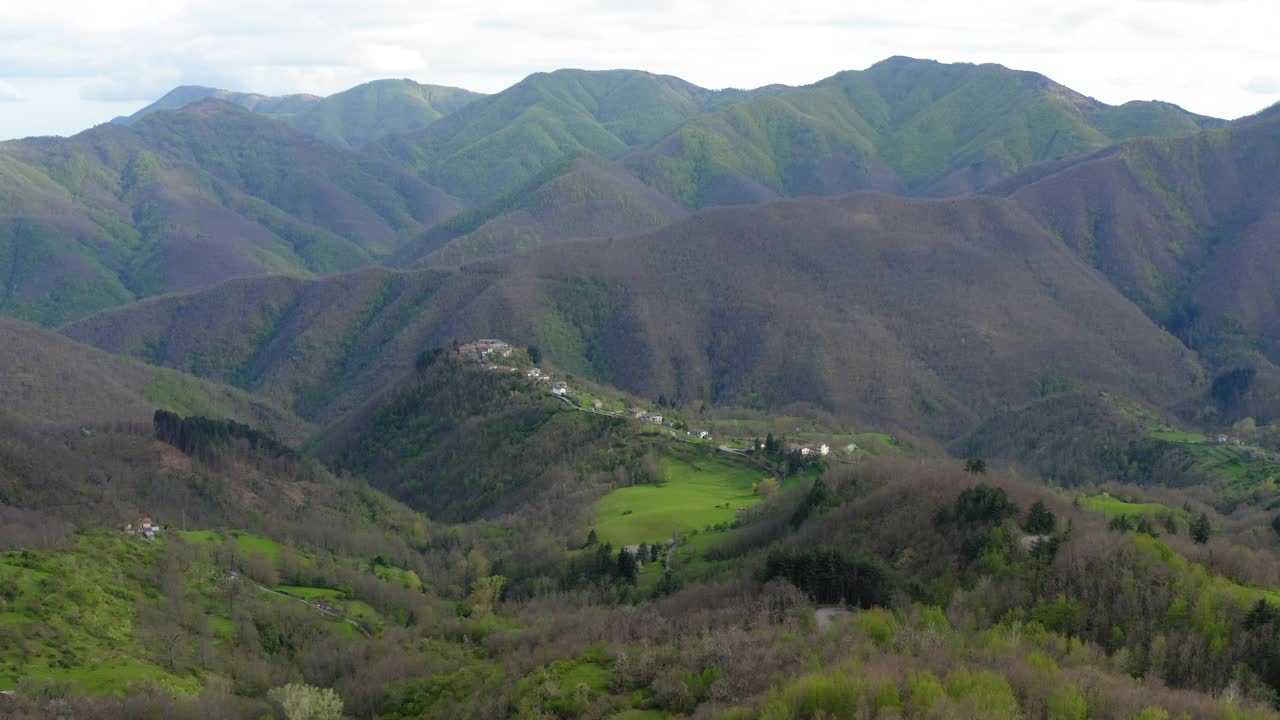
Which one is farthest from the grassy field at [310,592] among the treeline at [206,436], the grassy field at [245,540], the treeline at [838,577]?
the treeline at [838,577]

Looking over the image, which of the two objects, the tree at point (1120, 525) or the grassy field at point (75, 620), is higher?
the tree at point (1120, 525)

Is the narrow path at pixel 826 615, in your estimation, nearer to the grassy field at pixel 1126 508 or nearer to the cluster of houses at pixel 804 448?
the grassy field at pixel 1126 508

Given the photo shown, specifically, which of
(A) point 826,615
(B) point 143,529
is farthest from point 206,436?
(A) point 826,615

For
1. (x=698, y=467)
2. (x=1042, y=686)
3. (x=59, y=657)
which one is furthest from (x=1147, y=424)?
(x=59, y=657)

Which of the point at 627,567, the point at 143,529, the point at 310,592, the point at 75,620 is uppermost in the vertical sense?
the point at 75,620

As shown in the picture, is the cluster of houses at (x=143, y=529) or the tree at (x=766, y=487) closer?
the cluster of houses at (x=143, y=529)

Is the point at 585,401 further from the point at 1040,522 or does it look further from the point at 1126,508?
the point at 1040,522
